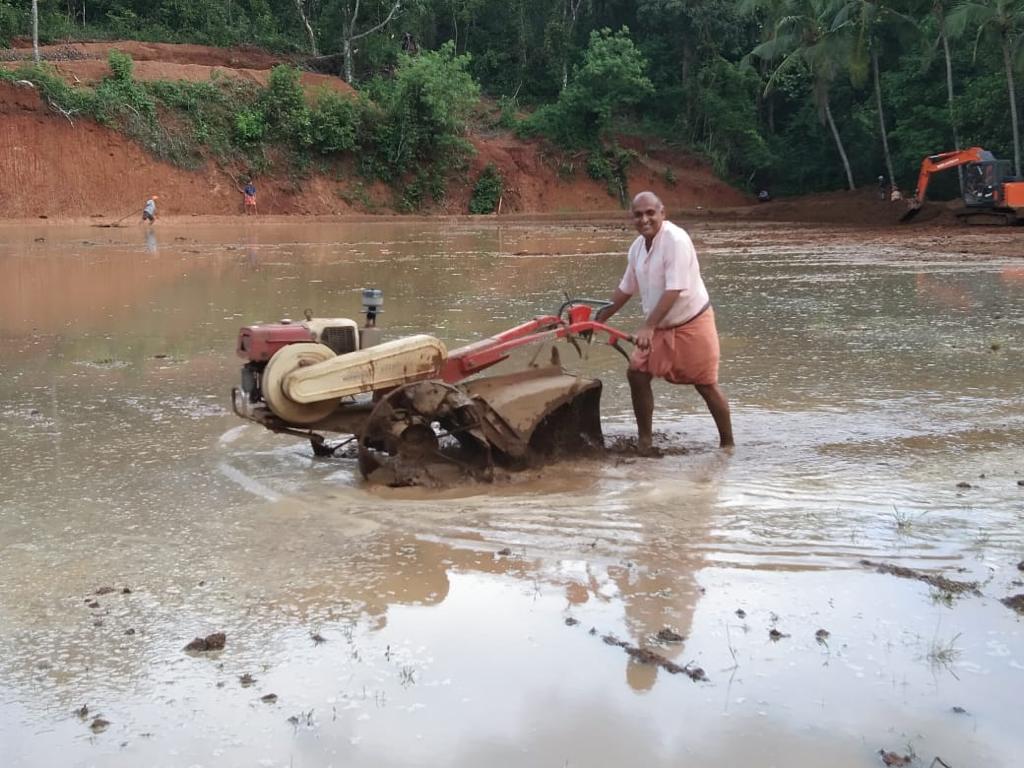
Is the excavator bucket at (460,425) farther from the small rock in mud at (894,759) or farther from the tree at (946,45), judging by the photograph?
the tree at (946,45)

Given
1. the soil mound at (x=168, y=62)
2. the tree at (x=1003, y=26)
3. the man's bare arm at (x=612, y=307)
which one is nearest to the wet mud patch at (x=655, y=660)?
the man's bare arm at (x=612, y=307)

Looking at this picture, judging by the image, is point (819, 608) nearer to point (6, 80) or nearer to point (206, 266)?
point (206, 266)

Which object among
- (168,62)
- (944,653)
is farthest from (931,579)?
(168,62)

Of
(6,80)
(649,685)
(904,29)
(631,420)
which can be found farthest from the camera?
(904,29)

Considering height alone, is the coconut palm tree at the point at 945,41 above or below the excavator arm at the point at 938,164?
above

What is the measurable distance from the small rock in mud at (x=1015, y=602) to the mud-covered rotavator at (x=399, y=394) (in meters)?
2.37

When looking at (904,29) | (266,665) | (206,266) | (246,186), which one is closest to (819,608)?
(266,665)

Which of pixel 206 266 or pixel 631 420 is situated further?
pixel 206 266

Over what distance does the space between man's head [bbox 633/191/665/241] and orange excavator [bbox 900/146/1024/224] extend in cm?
2240

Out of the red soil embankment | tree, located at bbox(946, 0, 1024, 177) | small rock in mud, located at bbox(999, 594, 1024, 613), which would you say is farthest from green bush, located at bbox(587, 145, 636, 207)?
small rock in mud, located at bbox(999, 594, 1024, 613)

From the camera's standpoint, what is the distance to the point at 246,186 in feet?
117

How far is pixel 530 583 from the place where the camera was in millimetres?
4051

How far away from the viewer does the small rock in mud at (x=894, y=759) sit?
2754 mm

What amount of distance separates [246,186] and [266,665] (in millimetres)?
33980
